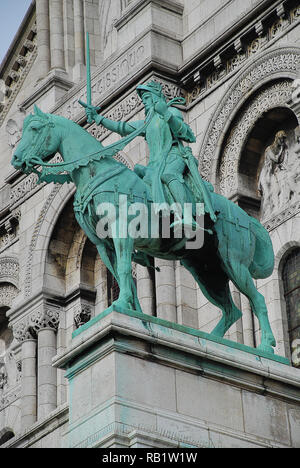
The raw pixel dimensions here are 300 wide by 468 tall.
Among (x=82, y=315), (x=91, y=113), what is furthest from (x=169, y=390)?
(x=82, y=315)

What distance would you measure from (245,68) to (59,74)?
6834 mm

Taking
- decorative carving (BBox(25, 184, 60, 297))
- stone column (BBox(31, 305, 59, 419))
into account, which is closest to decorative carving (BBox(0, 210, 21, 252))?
decorative carving (BBox(25, 184, 60, 297))

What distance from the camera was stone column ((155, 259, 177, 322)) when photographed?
25484mm

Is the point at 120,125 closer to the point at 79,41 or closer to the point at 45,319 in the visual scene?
the point at 45,319

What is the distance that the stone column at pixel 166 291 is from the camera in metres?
25.5

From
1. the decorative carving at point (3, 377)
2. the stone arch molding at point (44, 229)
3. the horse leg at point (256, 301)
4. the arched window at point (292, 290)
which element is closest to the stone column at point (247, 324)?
the arched window at point (292, 290)

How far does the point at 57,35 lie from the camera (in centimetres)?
3350

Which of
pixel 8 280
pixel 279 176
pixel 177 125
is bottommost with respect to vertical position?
pixel 177 125

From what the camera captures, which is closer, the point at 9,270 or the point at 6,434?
the point at 6,434

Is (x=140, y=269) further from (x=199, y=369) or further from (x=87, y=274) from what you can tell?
(x=199, y=369)

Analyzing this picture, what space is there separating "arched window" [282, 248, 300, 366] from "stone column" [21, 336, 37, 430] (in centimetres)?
633

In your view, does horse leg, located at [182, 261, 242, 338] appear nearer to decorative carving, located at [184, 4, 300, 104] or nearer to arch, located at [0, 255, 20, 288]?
decorative carving, located at [184, 4, 300, 104]

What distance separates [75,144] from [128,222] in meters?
1.71

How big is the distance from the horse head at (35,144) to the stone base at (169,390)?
9.63ft
